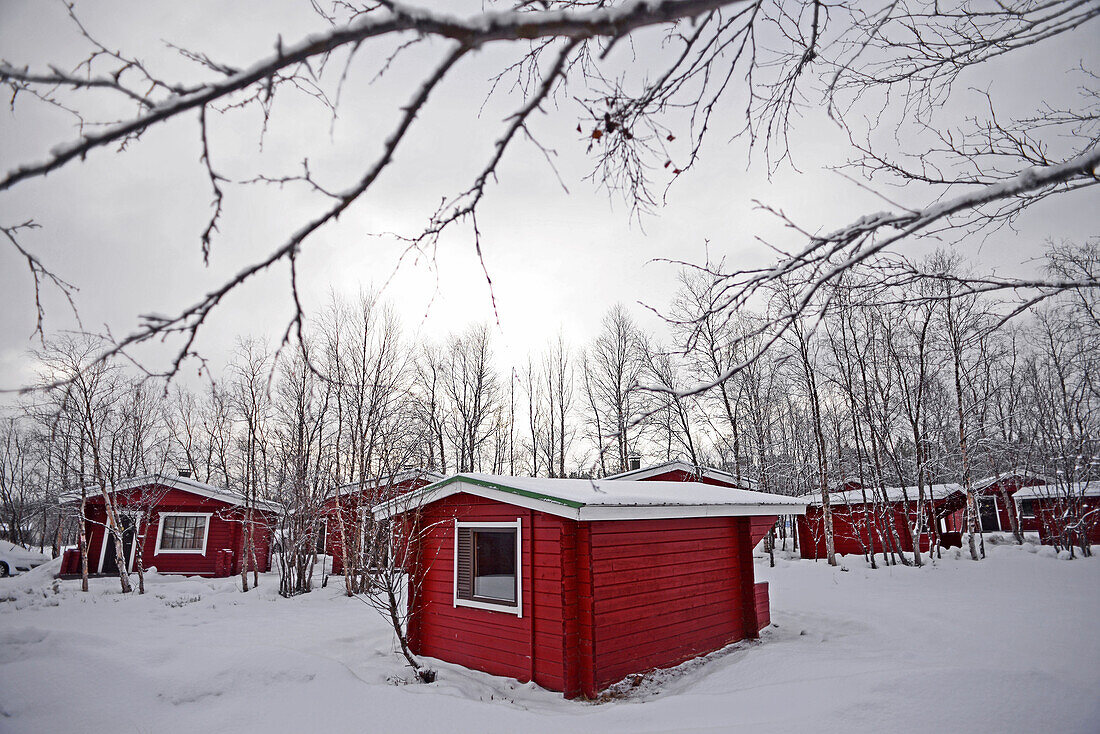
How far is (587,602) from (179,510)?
1969cm

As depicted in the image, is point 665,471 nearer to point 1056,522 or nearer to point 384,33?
point 1056,522

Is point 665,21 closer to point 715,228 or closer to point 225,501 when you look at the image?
point 715,228

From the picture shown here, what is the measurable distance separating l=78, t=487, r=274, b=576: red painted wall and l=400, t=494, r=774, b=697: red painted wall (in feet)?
43.2

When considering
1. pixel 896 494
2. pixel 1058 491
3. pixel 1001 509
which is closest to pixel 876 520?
pixel 896 494

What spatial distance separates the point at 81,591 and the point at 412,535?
550 inches

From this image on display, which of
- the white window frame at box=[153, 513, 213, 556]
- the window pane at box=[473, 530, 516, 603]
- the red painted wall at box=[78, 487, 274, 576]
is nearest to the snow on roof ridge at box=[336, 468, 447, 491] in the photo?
the window pane at box=[473, 530, 516, 603]

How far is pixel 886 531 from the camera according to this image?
22281mm

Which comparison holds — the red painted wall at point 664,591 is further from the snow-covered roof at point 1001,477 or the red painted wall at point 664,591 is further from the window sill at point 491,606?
the snow-covered roof at point 1001,477

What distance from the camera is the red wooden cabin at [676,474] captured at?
19.5m

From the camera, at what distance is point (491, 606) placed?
796cm

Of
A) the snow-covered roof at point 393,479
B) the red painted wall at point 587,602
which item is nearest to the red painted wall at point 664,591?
the red painted wall at point 587,602

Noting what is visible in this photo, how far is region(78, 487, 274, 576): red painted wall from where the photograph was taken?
20.0 meters

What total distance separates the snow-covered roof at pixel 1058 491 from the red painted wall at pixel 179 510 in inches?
1076

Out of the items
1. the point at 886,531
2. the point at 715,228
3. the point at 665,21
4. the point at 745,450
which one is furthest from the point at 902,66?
the point at 745,450
